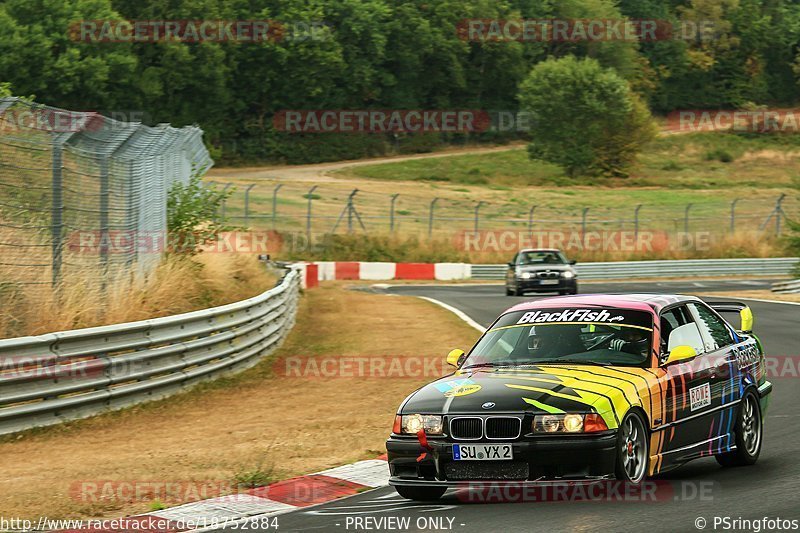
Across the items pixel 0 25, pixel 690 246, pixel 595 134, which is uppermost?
pixel 0 25

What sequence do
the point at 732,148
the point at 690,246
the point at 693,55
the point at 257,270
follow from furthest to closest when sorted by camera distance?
the point at 693,55 < the point at 732,148 < the point at 690,246 < the point at 257,270

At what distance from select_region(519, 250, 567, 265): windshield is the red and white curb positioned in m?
23.0

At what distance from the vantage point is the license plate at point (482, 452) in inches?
295

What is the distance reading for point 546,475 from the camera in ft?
24.5

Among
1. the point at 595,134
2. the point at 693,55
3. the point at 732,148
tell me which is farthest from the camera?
the point at 693,55

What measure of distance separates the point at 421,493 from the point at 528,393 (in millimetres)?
1019

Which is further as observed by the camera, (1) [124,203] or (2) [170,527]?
(1) [124,203]

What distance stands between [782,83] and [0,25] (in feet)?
257

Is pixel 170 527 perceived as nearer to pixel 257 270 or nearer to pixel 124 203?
pixel 124 203

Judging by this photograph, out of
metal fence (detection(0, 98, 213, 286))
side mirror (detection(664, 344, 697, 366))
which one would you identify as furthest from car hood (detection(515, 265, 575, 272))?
side mirror (detection(664, 344, 697, 366))

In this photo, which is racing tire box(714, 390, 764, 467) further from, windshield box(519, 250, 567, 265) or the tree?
Answer: the tree

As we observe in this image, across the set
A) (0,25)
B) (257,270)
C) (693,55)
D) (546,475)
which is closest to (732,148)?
(693,55)

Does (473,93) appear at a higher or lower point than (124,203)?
higher

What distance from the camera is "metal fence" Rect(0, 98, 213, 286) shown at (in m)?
12.5
